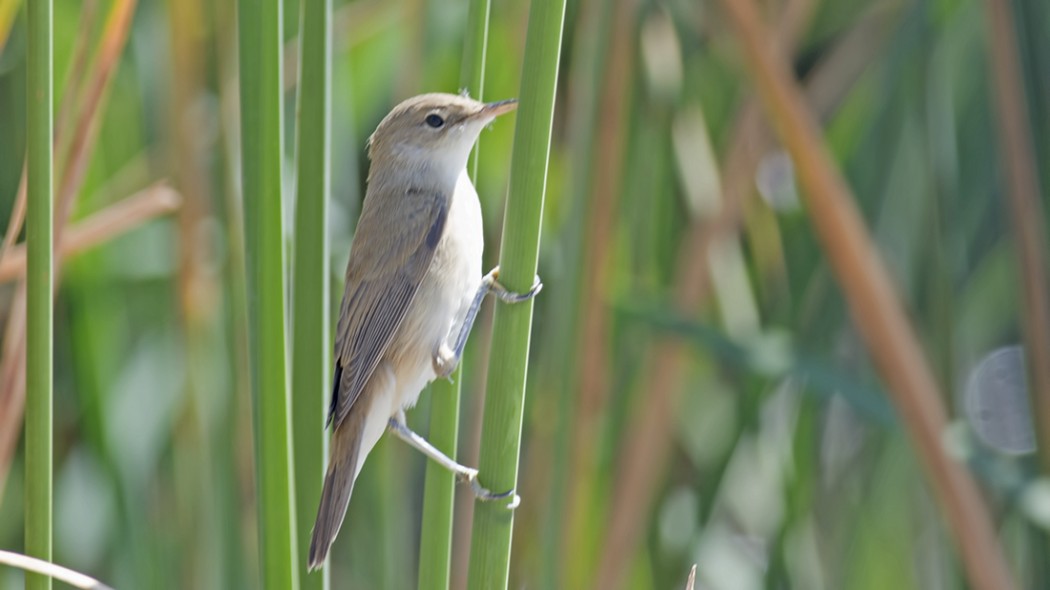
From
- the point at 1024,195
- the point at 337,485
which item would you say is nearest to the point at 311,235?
the point at 337,485

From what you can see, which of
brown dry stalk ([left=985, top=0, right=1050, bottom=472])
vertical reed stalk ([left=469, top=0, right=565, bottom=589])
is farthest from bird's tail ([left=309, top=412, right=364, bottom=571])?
brown dry stalk ([left=985, top=0, right=1050, bottom=472])

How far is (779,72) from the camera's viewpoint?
7.94ft

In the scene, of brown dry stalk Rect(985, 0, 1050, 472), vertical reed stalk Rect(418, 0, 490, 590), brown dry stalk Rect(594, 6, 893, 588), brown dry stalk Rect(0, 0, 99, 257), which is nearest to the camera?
vertical reed stalk Rect(418, 0, 490, 590)

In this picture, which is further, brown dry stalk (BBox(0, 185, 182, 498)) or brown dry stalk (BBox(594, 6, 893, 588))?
brown dry stalk (BBox(594, 6, 893, 588))

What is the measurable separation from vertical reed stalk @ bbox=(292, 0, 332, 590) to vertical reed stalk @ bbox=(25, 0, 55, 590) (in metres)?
0.30

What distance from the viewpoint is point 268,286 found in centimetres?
147

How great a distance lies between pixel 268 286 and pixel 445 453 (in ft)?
1.24

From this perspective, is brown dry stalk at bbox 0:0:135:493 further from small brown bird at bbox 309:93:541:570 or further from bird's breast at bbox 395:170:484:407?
bird's breast at bbox 395:170:484:407

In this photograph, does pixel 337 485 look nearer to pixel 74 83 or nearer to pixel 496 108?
pixel 496 108

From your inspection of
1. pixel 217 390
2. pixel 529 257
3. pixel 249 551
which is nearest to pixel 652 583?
pixel 249 551

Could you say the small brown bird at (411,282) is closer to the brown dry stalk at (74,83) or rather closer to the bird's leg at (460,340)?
the bird's leg at (460,340)

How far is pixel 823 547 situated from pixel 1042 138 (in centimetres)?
127

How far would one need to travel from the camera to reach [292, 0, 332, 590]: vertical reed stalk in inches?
57.8

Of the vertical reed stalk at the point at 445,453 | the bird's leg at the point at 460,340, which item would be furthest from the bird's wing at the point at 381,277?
the vertical reed stalk at the point at 445,453
